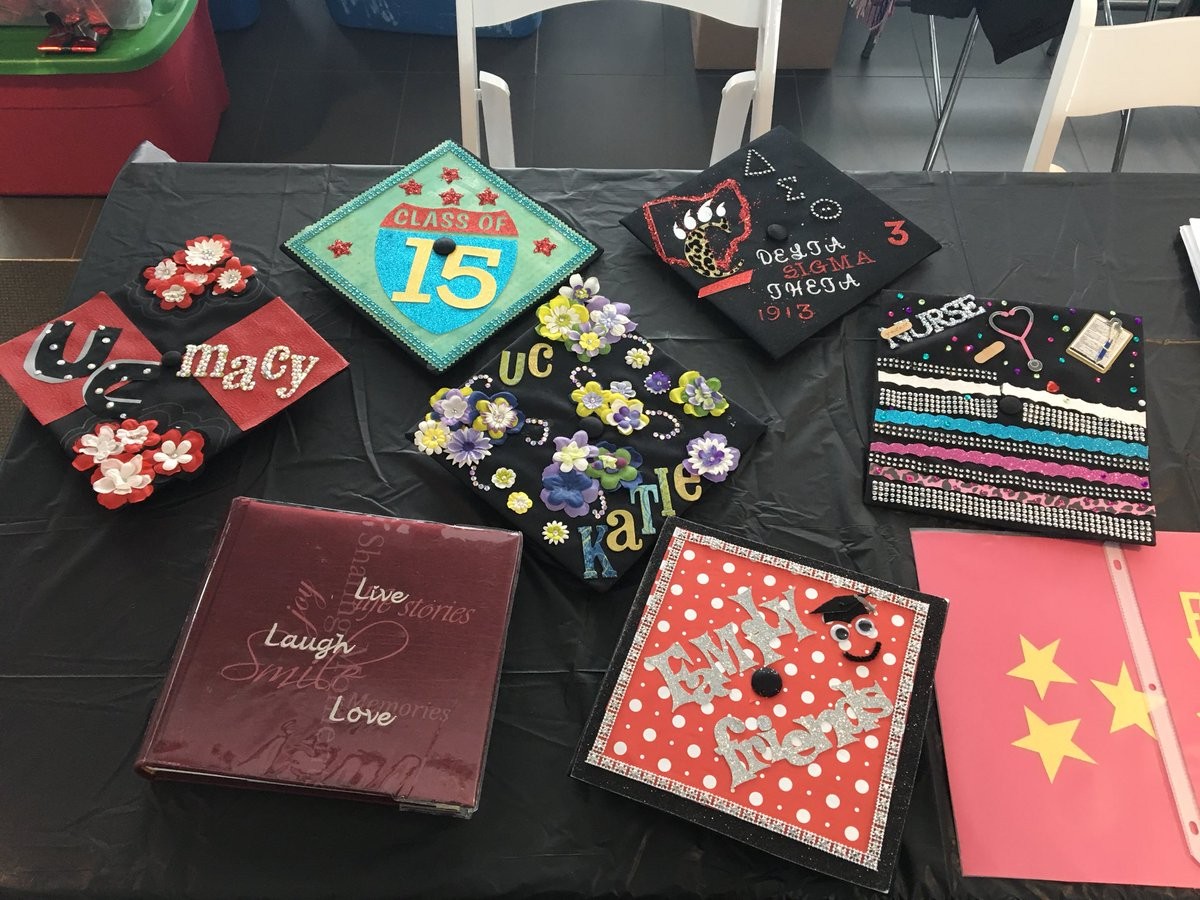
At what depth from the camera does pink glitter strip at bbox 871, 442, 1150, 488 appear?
94 cm

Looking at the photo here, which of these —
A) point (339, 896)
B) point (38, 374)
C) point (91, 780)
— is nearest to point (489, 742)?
point (339, 896)

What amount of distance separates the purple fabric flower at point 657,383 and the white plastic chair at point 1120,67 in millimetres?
792

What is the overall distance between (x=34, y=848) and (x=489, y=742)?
0.39 metres

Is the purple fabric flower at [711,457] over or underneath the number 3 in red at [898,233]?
underneath

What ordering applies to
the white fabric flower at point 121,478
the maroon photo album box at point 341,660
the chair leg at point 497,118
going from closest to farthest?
the maroon photo album box at point 341,660
the white fabric flower at point 121,478
the chair leg at point 497,118

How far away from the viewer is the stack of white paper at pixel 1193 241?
1.14 m

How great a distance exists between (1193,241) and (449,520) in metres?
1.04

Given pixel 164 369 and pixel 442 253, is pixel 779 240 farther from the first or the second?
pixel 164 369

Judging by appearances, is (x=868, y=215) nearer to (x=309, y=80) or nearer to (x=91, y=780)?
(x=91, y=780)

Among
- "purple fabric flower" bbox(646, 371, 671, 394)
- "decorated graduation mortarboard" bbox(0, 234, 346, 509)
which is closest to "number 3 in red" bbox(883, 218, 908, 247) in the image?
"purple fabric flower" bbox(646, 371, 671, 394)

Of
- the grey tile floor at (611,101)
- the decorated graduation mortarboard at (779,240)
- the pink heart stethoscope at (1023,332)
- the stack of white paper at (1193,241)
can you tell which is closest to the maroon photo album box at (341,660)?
the decorated graduation mortarboard at (779,240)

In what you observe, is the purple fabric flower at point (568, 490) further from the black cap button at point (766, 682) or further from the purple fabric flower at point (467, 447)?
the black cap button at point (766, 682)

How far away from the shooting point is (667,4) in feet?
4.49

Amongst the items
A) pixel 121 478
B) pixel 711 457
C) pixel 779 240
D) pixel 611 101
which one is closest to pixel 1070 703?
pixel 711 457
